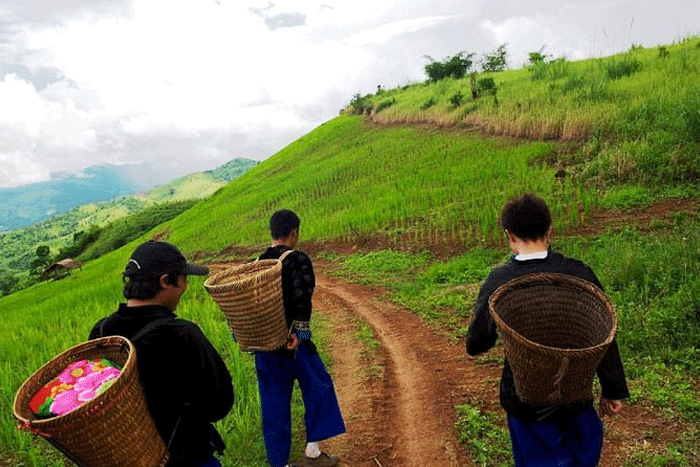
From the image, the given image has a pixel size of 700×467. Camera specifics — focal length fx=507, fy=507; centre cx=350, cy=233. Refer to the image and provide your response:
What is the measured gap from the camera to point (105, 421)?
→ 77.9 inches

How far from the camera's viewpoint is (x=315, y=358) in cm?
412

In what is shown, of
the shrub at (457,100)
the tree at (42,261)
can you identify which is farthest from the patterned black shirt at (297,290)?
the tree at (42,261)

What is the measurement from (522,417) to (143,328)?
1.86m

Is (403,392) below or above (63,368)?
below

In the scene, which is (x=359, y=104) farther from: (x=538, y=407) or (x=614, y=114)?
(x=538, y=407)

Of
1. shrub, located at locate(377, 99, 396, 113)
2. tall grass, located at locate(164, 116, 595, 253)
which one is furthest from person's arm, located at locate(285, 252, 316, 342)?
shrub, located at locate(377, 99, 396, 113)


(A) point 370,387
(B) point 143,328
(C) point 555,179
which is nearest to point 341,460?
(A) point 370,387

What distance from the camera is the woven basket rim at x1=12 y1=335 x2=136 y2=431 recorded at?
1875 millimetres

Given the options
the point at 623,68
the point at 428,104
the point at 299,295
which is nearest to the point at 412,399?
the point at 299,295

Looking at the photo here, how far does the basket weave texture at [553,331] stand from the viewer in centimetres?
208

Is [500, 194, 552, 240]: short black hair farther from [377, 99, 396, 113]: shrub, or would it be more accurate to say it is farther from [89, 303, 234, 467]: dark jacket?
[377, 99, 396, 113]: shrub

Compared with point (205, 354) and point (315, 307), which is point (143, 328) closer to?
point (205, 354)

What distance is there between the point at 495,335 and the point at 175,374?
1.56m

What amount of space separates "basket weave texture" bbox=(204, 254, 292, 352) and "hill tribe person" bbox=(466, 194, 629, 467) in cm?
156
